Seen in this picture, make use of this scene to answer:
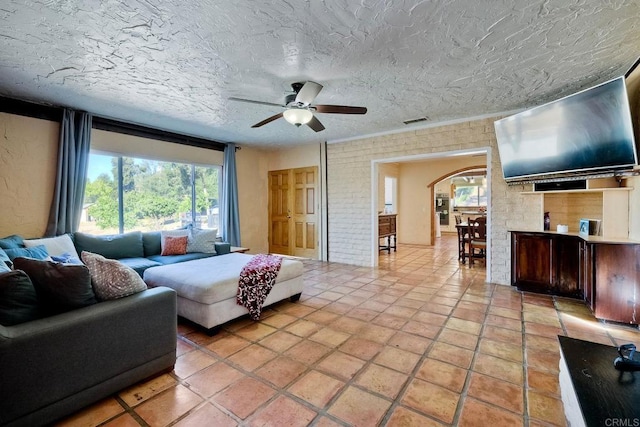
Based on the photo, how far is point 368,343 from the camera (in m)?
2.49

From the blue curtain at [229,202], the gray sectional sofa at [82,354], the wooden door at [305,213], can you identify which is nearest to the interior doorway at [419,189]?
the wooden door at [305,213]

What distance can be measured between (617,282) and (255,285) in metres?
3.70

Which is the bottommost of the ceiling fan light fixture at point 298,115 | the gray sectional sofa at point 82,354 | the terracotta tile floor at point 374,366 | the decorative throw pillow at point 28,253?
the terracotta tile floor at point 374,366

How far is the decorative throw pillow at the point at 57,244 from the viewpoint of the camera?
3.26 m

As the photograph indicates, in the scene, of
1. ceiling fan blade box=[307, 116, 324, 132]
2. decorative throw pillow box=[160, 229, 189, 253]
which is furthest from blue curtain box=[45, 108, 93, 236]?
A: ceiling fan blade box=[307, 116, 324, 132]

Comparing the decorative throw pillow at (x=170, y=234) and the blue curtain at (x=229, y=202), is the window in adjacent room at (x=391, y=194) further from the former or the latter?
the decorative throw pillow at (x=170, y=234)

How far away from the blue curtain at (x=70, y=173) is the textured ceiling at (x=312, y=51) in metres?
0.28

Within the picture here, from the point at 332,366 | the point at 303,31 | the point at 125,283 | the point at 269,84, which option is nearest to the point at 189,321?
the point at 125,283

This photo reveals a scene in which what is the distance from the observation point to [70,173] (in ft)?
12.5

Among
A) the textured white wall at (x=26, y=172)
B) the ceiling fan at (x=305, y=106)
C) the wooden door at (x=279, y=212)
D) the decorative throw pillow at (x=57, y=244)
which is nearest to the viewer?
the ceiling fan at (x=305, y=106)

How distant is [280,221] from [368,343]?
4.78 m

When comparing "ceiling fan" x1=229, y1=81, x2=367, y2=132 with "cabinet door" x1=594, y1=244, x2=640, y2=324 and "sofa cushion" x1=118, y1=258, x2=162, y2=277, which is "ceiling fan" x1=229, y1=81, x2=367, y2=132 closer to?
"sofa cushion" x1=118, y1=258, x2=162, y2=277

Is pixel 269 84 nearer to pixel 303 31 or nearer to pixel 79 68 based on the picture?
pixel 303 31

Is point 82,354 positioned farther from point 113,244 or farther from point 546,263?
point 546,263
